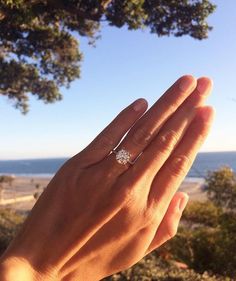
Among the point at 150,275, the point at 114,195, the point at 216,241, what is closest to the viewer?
the point at 114,195

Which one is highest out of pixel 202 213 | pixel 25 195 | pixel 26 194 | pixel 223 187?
pixel 223 187

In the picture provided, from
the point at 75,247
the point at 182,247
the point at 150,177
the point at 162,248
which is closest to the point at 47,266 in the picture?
the point at 75,247

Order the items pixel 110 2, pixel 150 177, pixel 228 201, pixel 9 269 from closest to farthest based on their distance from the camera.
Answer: pixel 9 269 < pixel 150 177 < pixel 110 2 < pixel 228 201

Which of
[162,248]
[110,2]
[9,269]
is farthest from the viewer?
[110,2]

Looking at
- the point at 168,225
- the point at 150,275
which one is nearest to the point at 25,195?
the point at 150,275

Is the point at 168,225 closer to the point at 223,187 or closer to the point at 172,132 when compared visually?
the point at 172,132

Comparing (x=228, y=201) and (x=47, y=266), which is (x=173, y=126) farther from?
(x=228, y=201)

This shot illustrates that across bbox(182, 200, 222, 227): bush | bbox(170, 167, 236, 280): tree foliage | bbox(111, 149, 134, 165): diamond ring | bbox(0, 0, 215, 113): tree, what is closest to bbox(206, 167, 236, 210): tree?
bbox(170, 167, 236, 280): tree foliage

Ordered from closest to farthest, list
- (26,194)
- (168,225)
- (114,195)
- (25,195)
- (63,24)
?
(114,195) → (168,225) → (63,24) → (25,195) → (26,194)
